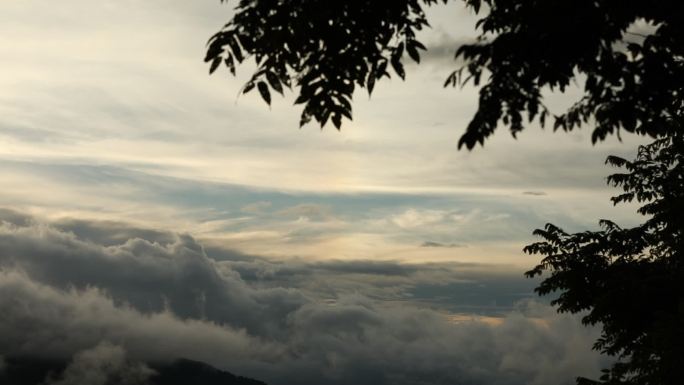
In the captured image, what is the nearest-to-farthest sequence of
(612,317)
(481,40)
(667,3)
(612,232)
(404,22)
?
(667,3)
(481,40)
(404,22)
(612,317)
(612,232)

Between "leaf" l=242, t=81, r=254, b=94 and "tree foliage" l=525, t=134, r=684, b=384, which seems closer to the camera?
"leaf" l=242, t=81, r=254, b=94

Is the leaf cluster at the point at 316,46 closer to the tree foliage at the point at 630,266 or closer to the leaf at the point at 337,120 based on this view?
the leaf at the point at 337,120

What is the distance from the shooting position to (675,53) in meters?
7.88

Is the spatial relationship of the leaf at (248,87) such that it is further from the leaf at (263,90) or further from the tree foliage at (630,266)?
the tree foliage at (630,266)

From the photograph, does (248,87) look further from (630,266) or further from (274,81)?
(630,266)

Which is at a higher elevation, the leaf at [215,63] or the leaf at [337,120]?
the leaf at [215,63]

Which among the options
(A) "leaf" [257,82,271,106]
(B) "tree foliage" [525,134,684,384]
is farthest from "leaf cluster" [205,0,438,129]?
(B) "tree foliage" [525,134,684,384]

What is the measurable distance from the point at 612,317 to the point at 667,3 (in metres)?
14.9

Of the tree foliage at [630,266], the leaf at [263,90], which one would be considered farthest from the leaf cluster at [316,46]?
the tree foliage at [630,266]

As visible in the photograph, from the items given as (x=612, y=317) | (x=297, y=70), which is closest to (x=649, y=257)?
(x=612, y=317)

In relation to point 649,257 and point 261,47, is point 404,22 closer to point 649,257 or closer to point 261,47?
point 261,47

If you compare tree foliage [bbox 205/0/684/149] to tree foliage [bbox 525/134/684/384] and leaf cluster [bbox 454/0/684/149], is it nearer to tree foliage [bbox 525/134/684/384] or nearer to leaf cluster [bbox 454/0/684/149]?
leaf cluster [bbox 454/0/684/149]

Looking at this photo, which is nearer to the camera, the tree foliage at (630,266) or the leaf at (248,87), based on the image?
the leaf at (248,87)

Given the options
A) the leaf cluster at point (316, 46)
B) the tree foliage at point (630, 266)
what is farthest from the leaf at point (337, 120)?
→ the tree foliage at point (630, 266)
